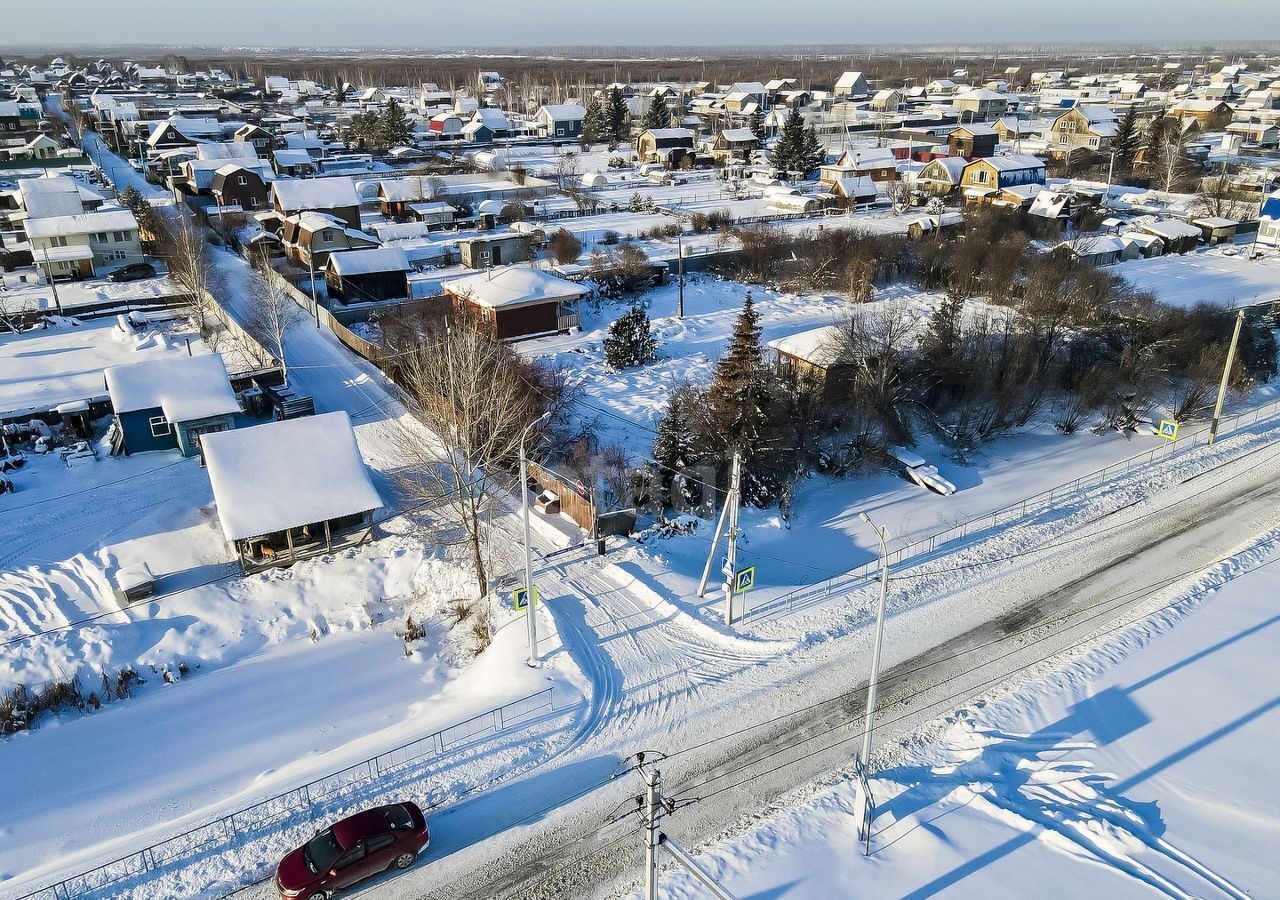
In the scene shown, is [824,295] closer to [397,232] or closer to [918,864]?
[397,232]

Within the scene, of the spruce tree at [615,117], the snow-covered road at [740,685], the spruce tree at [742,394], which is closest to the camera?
the snow-covered road at [740,685]

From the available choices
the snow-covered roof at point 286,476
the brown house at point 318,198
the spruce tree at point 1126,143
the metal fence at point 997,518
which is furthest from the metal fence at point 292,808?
the spruce tree at point 1126,143

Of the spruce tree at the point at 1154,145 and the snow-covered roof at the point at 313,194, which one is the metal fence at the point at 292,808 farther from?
the spruce tree at the point at 1154,145

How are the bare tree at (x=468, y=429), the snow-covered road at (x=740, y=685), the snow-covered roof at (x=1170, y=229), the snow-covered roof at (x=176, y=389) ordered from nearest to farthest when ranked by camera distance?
the snow-covered road at (x=740, y=685) < the bare tree at (x=468, y=429) < the snow-covered roof at (x=176, y=389) < the snow-covered roof at (x=1170, y=229)

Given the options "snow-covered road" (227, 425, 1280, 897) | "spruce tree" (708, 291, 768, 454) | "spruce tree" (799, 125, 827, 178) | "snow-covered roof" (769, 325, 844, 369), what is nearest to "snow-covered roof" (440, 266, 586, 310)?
"snow-covered roof" (769, 325, 844, 369)

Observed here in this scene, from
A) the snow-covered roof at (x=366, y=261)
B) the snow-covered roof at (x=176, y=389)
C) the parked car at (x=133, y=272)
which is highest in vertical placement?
the snow-covered roof at (x=366, y=261)

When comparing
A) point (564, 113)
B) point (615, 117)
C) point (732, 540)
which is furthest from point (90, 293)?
point (564, 113)

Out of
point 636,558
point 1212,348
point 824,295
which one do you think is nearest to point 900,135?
point 824,295

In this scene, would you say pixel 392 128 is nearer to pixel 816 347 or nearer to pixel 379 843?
pixel 816 347
